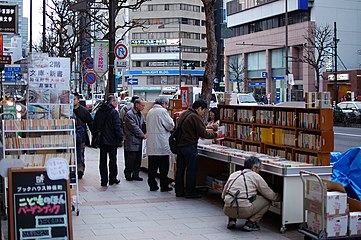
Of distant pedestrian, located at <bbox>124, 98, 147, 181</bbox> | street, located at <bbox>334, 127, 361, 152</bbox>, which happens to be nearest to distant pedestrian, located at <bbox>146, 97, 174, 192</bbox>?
distant pedestrian, located at <bbox>124, 98, 147, 181</bbox>

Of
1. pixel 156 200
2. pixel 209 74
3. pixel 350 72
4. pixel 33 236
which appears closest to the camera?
pixel 33 236

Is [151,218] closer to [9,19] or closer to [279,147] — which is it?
[279,147]

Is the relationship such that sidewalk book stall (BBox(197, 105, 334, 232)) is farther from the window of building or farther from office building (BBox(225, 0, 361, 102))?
the window of building

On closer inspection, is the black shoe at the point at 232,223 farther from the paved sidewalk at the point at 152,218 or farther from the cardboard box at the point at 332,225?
the cardboard box at the point at 332,225

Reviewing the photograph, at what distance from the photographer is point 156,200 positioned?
35.7ft

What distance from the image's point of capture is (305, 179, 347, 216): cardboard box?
295 inches

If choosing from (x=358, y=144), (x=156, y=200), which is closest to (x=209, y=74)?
(x=156, y=200)

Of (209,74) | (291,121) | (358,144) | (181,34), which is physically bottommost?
(358,144)

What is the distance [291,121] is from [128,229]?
137 inches

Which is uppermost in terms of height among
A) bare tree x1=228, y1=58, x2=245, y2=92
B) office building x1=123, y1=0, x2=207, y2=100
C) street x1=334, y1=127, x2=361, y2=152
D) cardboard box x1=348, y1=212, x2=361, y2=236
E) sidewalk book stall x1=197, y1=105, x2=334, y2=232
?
office building x1=123, y1=0, x2=207, y2=100

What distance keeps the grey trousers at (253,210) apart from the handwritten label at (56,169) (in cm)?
307

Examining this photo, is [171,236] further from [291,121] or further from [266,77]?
[266,77]

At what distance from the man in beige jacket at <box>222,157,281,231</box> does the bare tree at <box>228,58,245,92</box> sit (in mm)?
65910

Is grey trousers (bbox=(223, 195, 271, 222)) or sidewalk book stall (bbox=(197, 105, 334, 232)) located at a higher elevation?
sidewalk book stall (bbox=(197, 105, 334, 232))
